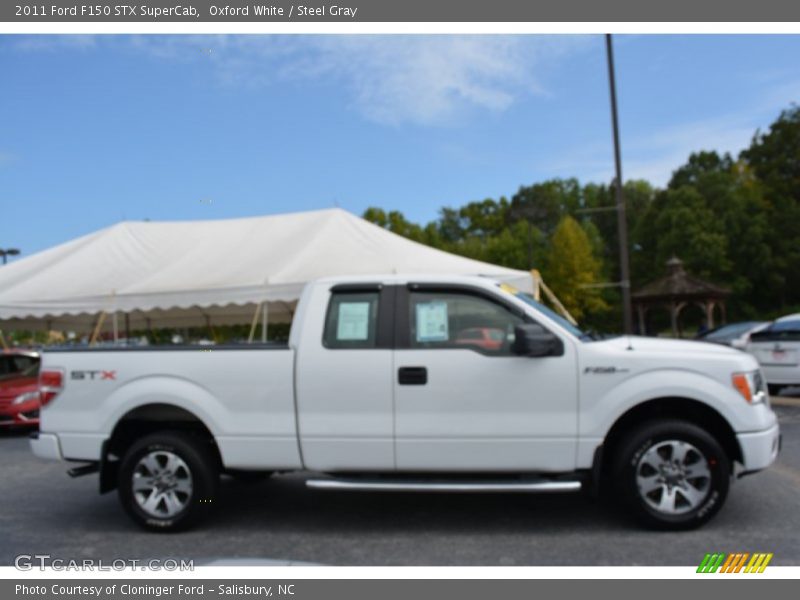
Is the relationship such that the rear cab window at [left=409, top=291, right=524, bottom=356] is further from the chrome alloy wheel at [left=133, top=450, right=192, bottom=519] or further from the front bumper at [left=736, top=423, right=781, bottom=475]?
the chrome alloy wheel at [left=133, top=450, right=192, bottom=519]

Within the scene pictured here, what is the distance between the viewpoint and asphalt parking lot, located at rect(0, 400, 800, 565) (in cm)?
468

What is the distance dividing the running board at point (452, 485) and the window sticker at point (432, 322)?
1.01 metres

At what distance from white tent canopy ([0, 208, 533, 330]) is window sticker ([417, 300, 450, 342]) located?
8330 mm

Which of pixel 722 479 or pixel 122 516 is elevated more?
pixel 722 479

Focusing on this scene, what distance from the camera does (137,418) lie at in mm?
5512

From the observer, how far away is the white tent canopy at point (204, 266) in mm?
14039

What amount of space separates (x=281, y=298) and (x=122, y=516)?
7804mm

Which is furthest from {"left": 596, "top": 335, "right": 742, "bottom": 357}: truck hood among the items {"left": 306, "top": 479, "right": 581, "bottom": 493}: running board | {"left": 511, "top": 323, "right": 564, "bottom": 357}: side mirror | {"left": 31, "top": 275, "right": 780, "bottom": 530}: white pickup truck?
{"left": 306, "top": 479, "right": 581, "bottom": 493}: running board

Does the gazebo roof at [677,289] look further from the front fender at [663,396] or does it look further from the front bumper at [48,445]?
the front bumper at [48,445]

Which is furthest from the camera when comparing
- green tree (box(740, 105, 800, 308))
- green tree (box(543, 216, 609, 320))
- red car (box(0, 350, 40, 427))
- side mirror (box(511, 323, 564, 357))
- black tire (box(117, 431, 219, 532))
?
green tree (box(543, 216, 609, 320))

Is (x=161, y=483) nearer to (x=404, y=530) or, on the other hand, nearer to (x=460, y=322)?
(x=404, y=530)

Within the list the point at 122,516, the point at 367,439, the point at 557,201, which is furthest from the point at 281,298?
the point at 557,201

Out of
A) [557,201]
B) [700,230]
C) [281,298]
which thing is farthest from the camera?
[557,201]
